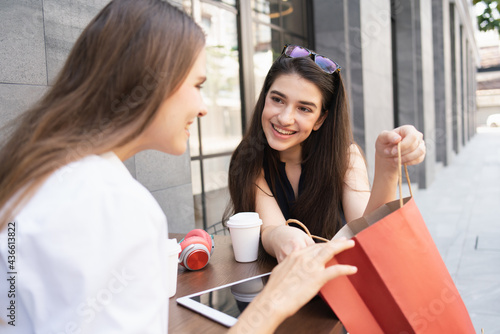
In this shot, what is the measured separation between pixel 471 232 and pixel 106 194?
5.05 m

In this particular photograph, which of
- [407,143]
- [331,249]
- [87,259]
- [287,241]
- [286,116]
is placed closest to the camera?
[87,259]

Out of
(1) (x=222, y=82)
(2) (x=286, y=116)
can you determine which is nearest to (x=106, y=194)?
(2) (x=286, y=116)

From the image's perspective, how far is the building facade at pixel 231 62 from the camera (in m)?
1.78

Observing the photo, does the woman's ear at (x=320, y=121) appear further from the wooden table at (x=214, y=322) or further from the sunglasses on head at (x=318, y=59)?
the wooden table at (x=214, y=322)

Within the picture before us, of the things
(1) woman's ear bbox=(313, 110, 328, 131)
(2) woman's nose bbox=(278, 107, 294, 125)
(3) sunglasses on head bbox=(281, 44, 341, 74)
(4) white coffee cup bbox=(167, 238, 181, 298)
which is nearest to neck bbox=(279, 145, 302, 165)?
(1) woman's ear bbox=(313, 110, 328, 131)

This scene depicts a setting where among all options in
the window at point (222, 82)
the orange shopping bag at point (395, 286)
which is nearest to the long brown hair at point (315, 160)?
the orange shopping bag at point (395, 286)

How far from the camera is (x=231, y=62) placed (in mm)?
3777

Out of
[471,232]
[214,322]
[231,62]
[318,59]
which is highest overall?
[231,62]

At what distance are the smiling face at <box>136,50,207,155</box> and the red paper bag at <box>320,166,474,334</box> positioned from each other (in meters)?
0.45

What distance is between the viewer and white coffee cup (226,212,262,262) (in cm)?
140

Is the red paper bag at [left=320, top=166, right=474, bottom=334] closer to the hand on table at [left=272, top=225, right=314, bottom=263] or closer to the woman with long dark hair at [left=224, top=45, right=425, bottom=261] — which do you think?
the hand on table at [left=272, top=225, right=314, bottom=263]

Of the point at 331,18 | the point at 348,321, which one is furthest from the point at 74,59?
the point at 331,18

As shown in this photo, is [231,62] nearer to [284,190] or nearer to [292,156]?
[292,156]

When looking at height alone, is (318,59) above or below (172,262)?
above
